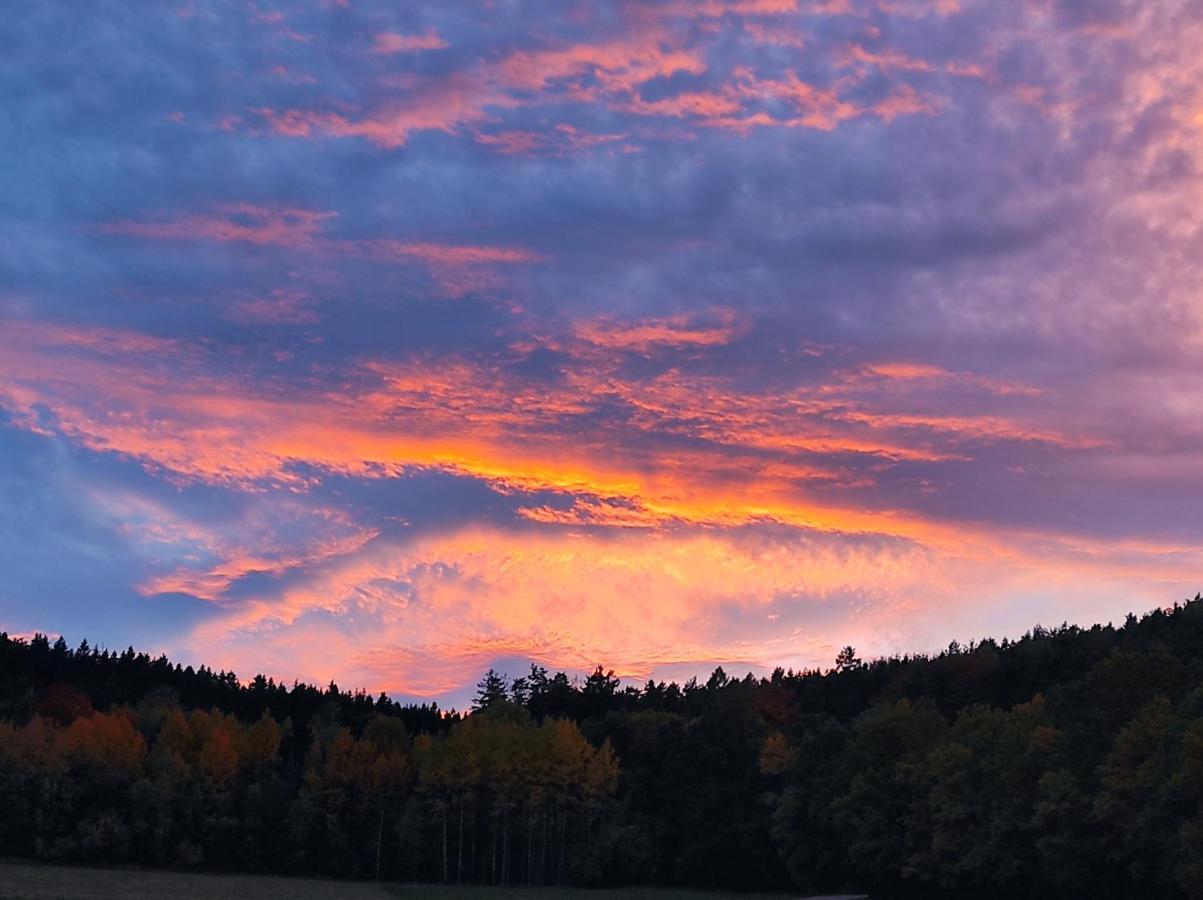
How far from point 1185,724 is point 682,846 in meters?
63.4

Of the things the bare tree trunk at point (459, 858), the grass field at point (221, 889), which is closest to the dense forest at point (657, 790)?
the bare tree trunk at point (459, 858)

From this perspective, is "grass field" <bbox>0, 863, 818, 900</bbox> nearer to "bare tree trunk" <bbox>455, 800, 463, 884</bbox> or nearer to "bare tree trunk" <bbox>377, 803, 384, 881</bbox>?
"bare tree trunk" <bbox>455, 800, 463, 884</bbox>

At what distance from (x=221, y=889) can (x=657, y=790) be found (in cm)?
5424

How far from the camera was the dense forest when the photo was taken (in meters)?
101

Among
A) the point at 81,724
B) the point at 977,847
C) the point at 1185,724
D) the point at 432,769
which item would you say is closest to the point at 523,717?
the point at 432,769

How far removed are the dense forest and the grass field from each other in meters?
9.76

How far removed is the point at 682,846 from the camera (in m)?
138

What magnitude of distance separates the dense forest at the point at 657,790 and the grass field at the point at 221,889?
9.76 metres

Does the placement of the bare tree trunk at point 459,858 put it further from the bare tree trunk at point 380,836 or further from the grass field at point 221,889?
the grass field at point 221,889

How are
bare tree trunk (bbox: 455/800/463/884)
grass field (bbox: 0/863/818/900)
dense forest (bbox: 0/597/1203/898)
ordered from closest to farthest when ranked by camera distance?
grass field (bbox: 0/863/818/900) → dense forest (bbox: 0/597/1203/898) → bare tree trunk (bbox: 455/800/463/884)

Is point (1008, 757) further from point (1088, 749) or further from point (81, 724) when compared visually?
point (81, 724)

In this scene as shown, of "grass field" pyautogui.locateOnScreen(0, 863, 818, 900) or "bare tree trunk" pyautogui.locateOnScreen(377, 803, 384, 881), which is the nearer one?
"grass field" pyautogui.locateOnScreen(0, 863, 818, 900)

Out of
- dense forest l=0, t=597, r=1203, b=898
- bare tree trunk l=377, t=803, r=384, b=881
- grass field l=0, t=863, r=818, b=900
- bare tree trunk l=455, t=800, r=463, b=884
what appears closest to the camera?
grass field l=0, t=863, r=818, b=900

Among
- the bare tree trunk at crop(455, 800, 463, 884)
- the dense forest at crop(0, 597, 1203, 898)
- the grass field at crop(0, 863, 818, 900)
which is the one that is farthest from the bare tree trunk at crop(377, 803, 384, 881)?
the grass field at crop(0, 863, 818, 900)
